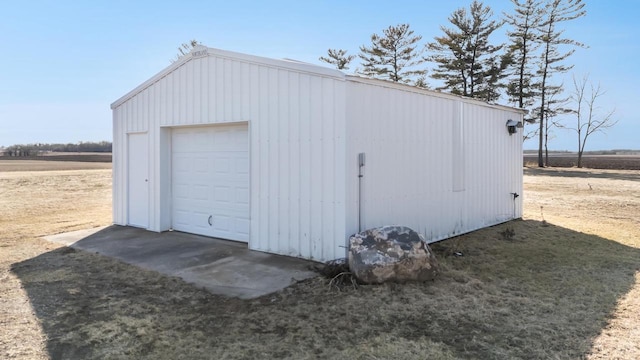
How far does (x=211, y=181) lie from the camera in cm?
707

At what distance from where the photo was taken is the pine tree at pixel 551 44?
29250mm

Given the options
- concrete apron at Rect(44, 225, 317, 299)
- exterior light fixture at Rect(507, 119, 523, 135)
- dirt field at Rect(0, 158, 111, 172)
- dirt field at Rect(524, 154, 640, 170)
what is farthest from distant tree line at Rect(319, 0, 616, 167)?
concrete apron at Rect(44, 225, 317, 299)

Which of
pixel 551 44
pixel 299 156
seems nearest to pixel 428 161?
pixel 299 156

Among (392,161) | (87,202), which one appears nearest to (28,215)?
(87,202)

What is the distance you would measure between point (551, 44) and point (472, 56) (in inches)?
254

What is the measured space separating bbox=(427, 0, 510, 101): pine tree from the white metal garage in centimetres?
2280

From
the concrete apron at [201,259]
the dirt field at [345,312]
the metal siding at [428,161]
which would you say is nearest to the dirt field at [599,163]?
the metal siding at [428,161]

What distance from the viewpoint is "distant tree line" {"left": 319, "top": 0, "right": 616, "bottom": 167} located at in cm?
2959

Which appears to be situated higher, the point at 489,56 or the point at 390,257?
the point at 489,56

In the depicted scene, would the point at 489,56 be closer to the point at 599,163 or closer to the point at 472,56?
the point at 472,56

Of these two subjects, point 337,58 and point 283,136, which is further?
point 337,58

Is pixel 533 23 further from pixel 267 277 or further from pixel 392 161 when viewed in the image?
pixel 267 277

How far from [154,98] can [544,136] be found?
32019 mm

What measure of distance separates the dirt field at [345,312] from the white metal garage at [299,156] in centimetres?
117
